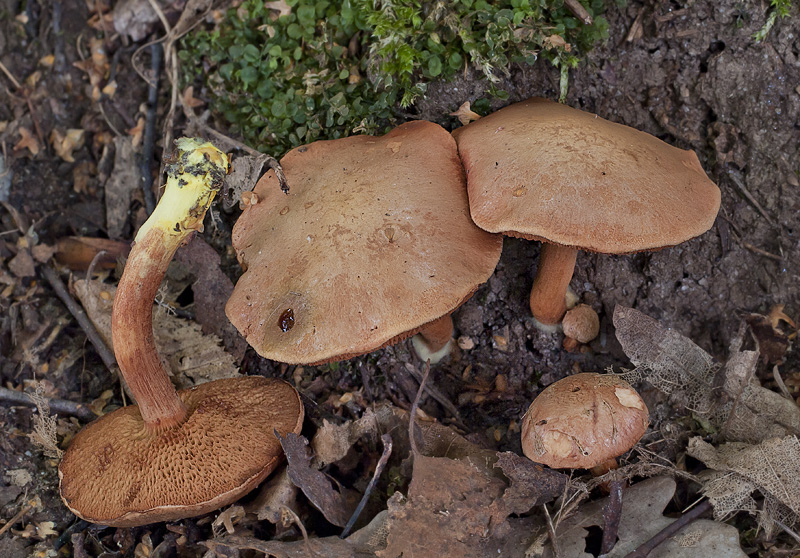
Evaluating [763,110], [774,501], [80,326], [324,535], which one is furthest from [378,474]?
[763,110]

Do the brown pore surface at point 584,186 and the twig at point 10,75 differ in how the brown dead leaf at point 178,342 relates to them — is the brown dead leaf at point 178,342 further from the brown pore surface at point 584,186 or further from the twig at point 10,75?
the brown pore surface at point 584,186

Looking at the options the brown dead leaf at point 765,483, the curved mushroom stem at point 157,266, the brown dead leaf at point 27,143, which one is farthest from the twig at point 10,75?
the brown dead leaf at point 765,483

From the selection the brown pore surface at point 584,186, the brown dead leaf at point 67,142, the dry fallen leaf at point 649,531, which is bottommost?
the dry fallen leaf at point 649,531

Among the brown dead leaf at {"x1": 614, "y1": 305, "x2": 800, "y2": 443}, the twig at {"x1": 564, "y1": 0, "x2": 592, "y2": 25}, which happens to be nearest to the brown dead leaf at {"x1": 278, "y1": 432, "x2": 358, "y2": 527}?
the brown dead leaf at {"x1": 614, "y1": 305, "x2": 800, "y2": 443}

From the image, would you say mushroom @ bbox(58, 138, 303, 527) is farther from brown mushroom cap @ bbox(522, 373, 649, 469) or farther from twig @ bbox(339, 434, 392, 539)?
brown mushroom cap @ bbox(522, 373, 649, 469)

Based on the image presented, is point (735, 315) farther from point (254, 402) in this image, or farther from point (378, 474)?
point (254, 402)
